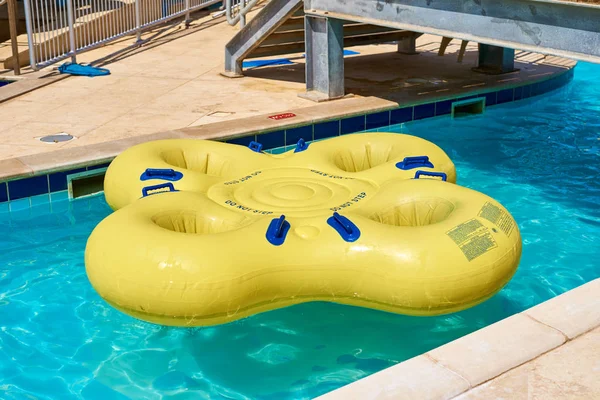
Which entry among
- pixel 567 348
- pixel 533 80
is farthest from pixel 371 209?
pixel 533 80

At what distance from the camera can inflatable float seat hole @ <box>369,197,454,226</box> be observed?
532cm

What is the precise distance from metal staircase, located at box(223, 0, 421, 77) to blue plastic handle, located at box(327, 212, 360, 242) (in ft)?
17.2

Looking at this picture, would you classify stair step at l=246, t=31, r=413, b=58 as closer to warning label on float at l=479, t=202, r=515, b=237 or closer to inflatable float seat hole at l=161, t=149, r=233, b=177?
inflatable float seat hole at l=161, t=149, r=233, b=177

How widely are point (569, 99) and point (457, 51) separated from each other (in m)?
2.18

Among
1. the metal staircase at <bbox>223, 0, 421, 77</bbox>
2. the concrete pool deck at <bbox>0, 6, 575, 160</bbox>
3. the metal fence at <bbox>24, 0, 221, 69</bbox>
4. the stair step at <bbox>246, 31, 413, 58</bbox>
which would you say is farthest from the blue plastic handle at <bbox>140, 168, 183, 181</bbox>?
the metal fence at <bbox>24, 0, 221, 69</bbox>

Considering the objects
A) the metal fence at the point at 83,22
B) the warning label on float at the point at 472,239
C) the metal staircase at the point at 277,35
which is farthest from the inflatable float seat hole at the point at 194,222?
the metal fence at the point at 83,22

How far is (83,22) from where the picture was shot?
1170 cm

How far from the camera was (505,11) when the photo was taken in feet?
21.6

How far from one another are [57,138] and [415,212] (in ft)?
13.0

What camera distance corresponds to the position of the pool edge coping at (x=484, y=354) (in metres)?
3.38

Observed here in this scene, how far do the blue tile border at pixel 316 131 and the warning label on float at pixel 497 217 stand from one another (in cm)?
341

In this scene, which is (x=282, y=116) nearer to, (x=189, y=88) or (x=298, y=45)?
(x=189, y=88)

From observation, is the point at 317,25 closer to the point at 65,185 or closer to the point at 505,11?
the point at 505,11

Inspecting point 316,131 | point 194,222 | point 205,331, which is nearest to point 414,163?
point 194,222
